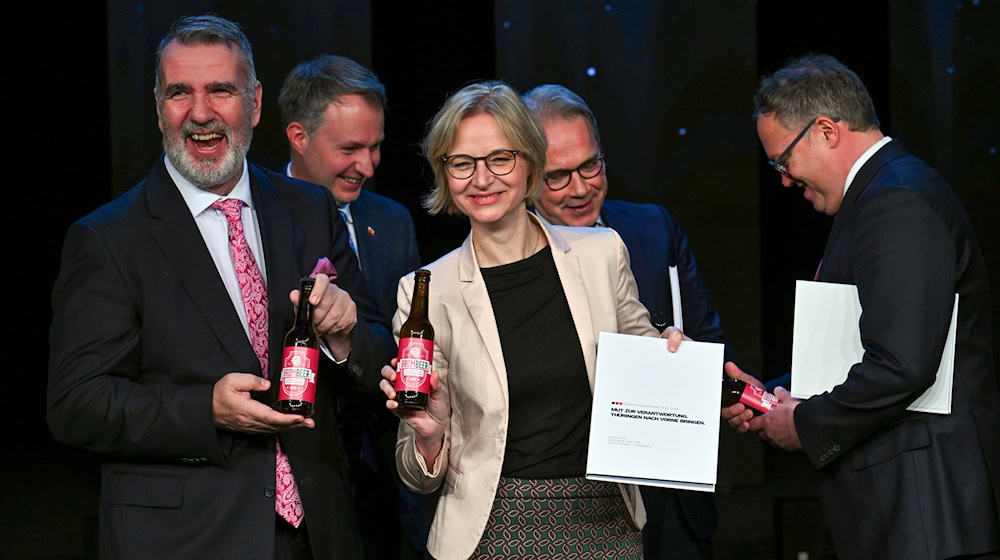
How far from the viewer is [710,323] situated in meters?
3.54

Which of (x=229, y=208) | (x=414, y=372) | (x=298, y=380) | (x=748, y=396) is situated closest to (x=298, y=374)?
(x=298, y=380)

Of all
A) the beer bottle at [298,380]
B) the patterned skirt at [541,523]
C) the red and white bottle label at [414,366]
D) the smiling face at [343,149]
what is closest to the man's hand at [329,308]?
the beer bottle at [298,380]

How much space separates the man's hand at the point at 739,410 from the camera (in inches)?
123

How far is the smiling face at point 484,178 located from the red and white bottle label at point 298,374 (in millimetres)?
534

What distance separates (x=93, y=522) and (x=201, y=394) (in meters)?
2.86

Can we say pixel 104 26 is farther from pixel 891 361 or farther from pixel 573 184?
pixel 891 361

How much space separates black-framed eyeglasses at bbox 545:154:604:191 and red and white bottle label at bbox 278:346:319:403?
4.19 feet

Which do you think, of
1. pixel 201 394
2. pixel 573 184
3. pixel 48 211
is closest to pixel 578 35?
pixel 573 184

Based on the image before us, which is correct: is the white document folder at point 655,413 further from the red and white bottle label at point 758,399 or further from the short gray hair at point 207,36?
the short gray hair at point 207,36

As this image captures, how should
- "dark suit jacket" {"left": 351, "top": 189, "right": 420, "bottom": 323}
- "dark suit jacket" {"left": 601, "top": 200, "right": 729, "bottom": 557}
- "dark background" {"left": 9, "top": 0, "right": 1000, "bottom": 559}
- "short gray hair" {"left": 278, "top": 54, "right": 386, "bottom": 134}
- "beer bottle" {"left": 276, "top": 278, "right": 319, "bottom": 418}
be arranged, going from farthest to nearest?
1. "dark background" {"left": 9, "top": 0, "right": 1000, "bottom": 559}
2. "short gray hair" {"left": 278, "top": 54, "right": 386, "bottom": 134}
3. "dark suit jacket" {"left": 351, "top": 189, "right": 420, "bottom": 323}
4. "dark suit jacket" {"left": 601, "top": 200, "right": 729, "bottom": 557}
5. "beer bottle" {"left": 276, "top": 278, "right": 319, "bottom": 418}

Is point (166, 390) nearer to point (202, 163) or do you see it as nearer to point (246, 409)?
point (246, 409)

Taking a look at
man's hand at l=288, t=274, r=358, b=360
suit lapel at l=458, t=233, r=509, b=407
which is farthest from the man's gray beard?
suit lapel at l=458, t=233, r=509, b=407

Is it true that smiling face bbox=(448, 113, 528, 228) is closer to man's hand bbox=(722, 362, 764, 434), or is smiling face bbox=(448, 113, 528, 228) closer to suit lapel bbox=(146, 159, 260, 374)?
suit lapel bbox=(146, 159, 260, 374)

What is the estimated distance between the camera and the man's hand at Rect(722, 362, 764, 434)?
3.12 meters
